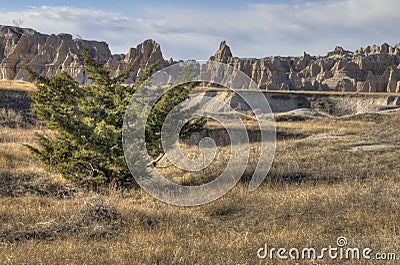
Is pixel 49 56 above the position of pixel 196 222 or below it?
above

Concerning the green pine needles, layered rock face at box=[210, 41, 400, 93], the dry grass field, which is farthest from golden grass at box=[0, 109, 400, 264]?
layered rock face at box=[210, 41, 400, 93]

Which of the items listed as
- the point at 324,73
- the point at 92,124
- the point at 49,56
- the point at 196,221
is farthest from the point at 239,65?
the point at 196,221

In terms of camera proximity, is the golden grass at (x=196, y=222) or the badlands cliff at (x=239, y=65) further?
the badlands cliff at (x=239, y=65)

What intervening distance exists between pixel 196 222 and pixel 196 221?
63 millimetres

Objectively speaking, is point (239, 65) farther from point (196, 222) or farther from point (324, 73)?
point (196, 222)

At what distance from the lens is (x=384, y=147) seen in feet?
50.8

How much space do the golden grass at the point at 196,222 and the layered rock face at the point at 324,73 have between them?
69.8 m

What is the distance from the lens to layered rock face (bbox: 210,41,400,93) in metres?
77.4

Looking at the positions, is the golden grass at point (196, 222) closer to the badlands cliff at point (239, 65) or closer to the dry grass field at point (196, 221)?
the dry grass field at point (196, 221)

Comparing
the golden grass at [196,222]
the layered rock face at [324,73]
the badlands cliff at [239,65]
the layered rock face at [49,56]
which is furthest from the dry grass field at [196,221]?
the layered rock face at [324,73]

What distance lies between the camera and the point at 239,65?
311 ft

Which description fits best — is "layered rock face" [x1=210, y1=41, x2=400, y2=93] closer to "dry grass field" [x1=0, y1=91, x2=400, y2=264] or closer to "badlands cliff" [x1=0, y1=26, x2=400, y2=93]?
"badlands cliff" [x1=0, y1=26, x2=400, y2=93]

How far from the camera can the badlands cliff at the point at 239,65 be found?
78.1m

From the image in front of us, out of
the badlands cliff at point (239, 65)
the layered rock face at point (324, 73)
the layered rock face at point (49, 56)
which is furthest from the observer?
the layered rock face at point (49, 56)
